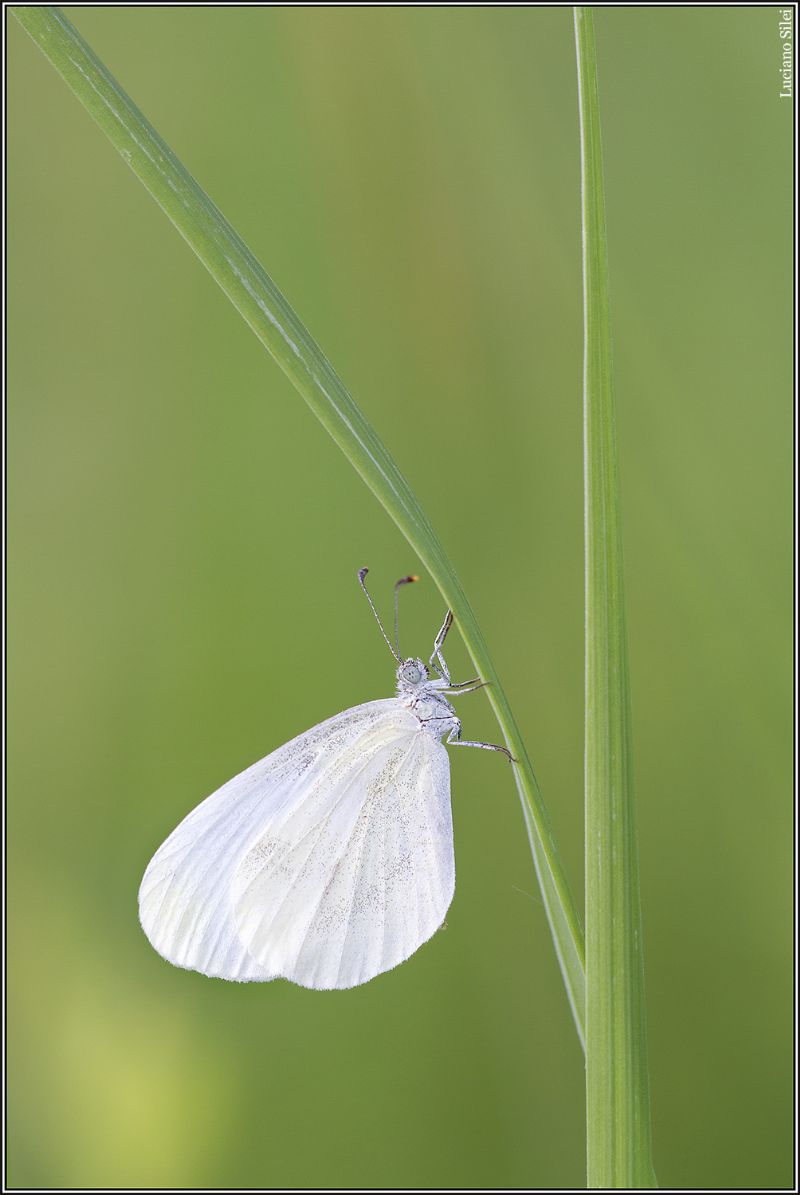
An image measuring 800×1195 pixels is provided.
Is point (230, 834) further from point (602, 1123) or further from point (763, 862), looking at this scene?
point (763, 862)

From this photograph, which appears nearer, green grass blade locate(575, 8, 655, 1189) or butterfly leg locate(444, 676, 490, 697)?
green grass blade locate(575, 8, 655, 1189)

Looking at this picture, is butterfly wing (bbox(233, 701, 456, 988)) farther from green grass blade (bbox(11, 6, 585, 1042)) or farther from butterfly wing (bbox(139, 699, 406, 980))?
green grass blade (bbox(11, 6, 585, 1042))

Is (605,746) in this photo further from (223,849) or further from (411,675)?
(223,849)

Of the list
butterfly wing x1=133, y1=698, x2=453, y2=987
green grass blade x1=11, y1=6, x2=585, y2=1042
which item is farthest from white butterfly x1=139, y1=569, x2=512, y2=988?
green grass blade x1=11, y1=6, x2=585, y2=1042

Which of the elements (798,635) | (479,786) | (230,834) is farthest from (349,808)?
(798,635)

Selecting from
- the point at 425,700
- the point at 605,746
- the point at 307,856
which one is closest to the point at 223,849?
the point at 307,856

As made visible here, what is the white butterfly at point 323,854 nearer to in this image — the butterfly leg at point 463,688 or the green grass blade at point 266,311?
the butterfly leg at point 463,688
